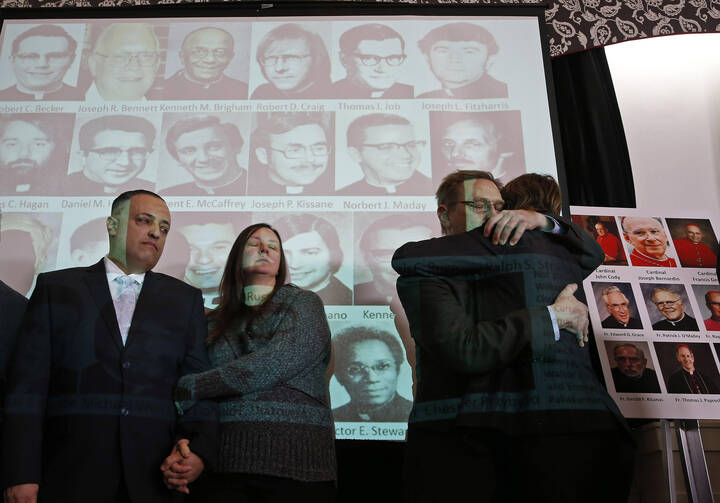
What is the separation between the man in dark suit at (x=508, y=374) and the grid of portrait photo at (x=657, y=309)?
724 mm

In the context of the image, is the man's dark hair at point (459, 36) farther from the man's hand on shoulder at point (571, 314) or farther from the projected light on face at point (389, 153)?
the man's hand on shoulder at point (571, 314)

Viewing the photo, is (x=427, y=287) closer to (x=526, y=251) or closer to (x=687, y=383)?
(x=526, y=251)

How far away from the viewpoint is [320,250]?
9.00 ft

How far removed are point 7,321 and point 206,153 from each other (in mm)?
1113

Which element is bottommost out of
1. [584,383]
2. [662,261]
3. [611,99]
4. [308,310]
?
[584,383]

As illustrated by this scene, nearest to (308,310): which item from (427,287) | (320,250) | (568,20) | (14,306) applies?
(427,287)

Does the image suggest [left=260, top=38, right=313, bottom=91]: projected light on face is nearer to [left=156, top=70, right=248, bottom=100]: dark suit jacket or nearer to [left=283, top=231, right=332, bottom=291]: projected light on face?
[left=156, top=70, right=248, bottom=100]: dark suit jacket

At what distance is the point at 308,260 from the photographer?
8.93 ft

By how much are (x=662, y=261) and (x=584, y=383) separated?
1.22 m

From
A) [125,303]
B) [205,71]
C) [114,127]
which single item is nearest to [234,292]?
[125,303]

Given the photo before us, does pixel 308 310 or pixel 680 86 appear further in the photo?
pixel 680 86

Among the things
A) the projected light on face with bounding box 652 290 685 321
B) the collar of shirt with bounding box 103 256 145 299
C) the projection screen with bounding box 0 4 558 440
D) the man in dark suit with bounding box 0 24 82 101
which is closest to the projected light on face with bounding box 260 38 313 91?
the projection screen with bounding box 0 4 558 440

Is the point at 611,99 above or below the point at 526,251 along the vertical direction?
above

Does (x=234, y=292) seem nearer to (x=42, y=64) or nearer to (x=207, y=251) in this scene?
(x=207, y=251)
